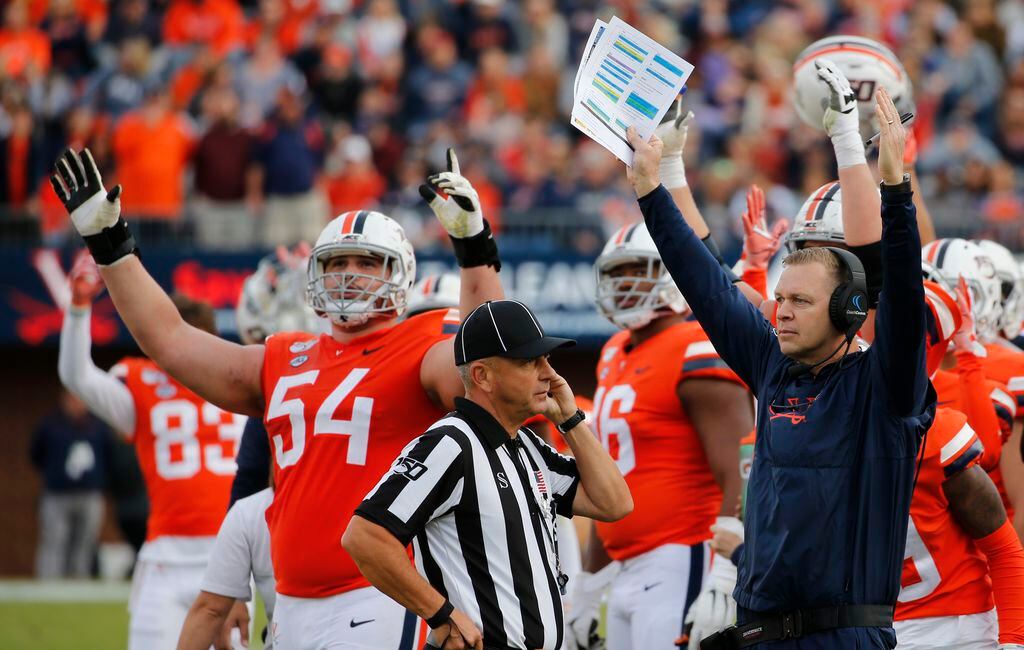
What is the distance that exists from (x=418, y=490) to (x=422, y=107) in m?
12.6

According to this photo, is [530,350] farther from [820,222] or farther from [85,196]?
[85,196]

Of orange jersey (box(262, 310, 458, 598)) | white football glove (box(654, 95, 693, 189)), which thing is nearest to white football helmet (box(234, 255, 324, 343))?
orange jersey (box(262, 310, 458, 598))

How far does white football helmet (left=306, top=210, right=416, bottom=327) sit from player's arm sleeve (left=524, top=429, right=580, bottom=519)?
0.95 meters

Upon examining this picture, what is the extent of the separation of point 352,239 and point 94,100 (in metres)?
11.3

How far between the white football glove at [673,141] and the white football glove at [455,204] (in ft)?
2.36

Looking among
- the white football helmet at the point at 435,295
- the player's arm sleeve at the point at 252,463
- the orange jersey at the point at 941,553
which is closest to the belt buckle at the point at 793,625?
the orange jersey at the point at 941,553

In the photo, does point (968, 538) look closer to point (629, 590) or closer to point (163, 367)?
point (629, 590)

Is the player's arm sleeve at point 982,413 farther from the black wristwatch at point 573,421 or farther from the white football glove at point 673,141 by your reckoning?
the black wristwatch at point 573,421

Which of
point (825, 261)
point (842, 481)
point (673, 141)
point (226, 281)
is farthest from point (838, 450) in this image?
point (226, 281)

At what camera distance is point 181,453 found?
273 inches

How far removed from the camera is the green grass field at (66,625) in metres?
10.8

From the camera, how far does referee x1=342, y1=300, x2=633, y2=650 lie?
388 cm

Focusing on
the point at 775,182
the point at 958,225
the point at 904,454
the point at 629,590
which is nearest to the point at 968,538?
the point at 904,454

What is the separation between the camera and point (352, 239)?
503 centimetres
